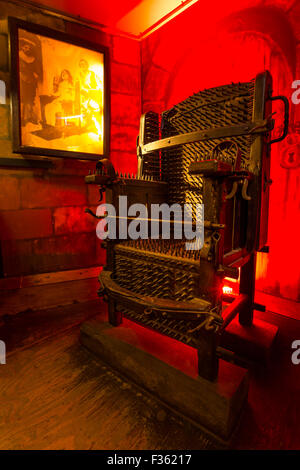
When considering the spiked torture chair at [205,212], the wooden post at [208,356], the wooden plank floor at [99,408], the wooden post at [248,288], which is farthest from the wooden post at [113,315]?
the wooden post at [248,288]

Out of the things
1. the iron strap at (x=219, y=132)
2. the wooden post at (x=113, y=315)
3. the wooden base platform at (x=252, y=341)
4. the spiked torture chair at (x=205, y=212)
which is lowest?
the wooden base platform at (x=252, y=341)

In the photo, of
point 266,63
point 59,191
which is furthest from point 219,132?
point 59,191

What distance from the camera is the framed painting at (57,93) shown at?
3.10 meters

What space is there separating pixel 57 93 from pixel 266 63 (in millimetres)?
Answer: 2574

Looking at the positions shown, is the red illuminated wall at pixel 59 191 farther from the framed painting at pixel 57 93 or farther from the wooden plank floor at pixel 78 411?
the wooden plank floor at pixel 78 411

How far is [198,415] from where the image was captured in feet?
4.66

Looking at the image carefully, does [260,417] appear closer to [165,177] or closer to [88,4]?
[165,177]

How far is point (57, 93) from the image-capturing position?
3.37 meters

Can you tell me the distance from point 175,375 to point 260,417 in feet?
1.80

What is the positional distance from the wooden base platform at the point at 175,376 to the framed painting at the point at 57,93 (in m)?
2.55

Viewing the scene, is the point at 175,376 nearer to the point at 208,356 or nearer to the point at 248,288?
the point at 208,356

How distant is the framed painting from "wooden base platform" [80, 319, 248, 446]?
255 centimetres

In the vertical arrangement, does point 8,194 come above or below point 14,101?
below

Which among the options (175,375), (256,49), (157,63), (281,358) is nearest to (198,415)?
(175,375)
